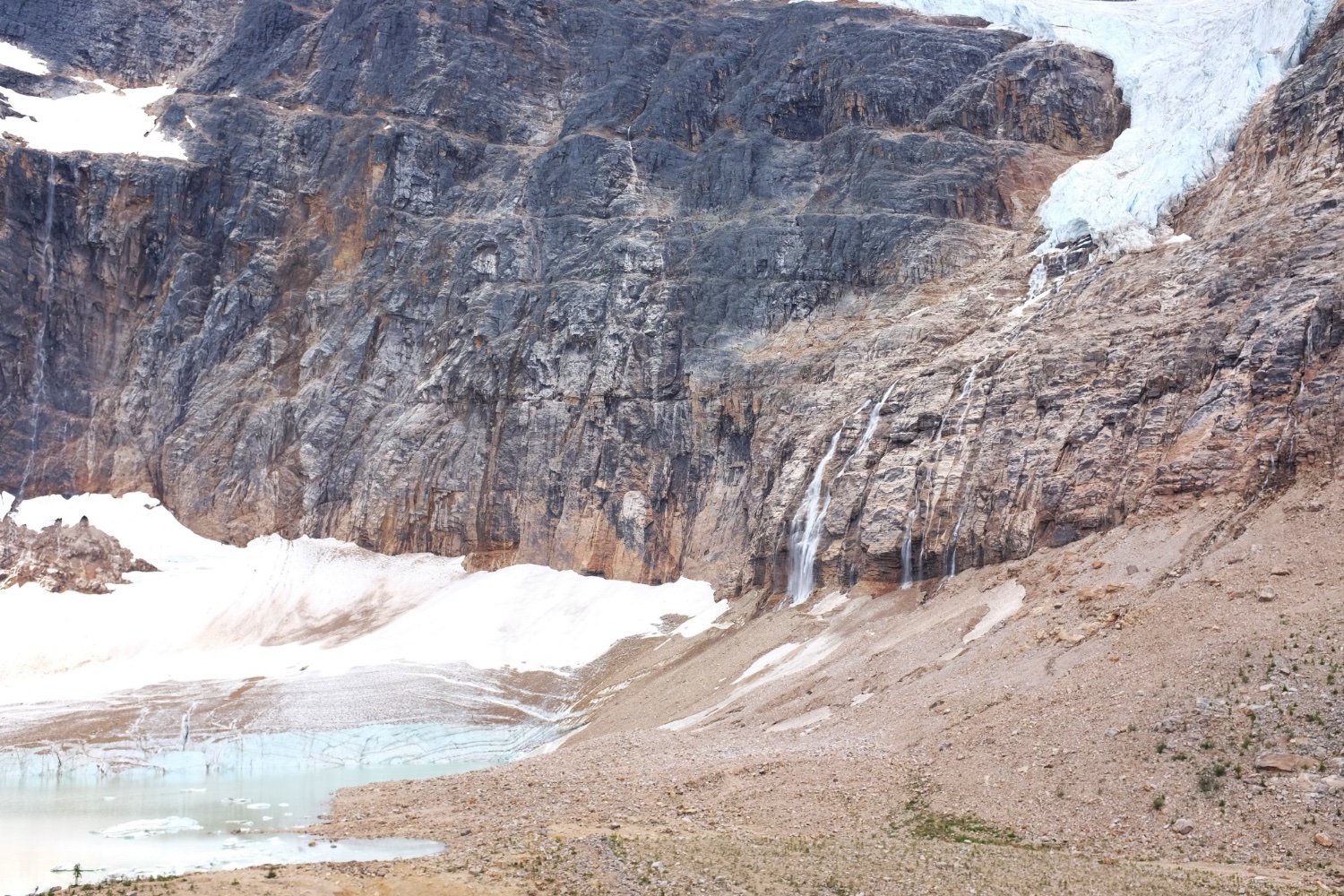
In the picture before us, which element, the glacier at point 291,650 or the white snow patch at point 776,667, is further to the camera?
the glacier at point 291,650

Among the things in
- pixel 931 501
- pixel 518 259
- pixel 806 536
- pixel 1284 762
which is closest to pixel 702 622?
pixel 806 536

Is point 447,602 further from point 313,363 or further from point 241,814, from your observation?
point 241,814

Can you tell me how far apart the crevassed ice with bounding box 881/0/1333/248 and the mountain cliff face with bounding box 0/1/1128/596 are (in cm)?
273

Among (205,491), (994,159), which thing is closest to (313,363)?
(205,491)

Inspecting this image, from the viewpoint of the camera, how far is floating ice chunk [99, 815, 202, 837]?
24141 millimetres

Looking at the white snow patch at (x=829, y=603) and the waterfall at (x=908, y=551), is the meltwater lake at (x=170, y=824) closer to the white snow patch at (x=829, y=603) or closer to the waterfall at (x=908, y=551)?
the white snow patch at (x=829, y=603)

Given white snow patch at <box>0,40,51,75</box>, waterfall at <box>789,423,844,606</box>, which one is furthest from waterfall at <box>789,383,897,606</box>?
white snow patch at <box>0,40,51,75</box>

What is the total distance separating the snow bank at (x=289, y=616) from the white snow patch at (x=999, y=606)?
16.2 meters

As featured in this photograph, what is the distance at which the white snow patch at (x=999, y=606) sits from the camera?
29609 millimetres

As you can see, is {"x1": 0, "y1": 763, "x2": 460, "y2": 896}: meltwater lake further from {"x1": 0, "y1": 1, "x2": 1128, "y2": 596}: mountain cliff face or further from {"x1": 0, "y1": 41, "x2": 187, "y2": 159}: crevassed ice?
{"x1": 0, "y1": 41, "x2": 187, "y2": 159}: crevassed ice

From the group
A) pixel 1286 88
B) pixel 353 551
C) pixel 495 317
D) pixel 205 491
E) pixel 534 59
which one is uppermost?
pixel 534 59

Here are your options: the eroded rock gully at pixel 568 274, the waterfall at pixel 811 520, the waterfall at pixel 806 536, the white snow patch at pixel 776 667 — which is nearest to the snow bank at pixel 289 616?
the eroded rock gully at pixel 568 274

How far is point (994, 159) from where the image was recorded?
61250mm

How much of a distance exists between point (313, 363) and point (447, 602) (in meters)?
20.3
